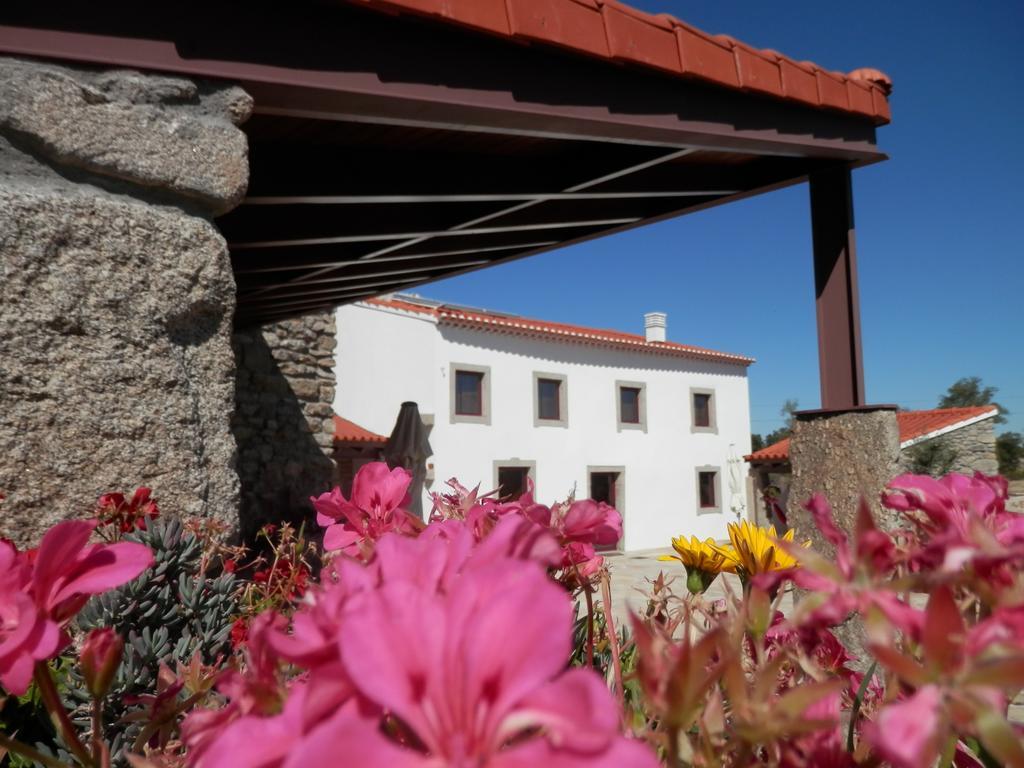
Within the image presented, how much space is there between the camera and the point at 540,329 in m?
16.4

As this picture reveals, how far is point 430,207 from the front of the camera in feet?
12.7

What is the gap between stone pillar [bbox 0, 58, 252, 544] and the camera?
54.5 inches

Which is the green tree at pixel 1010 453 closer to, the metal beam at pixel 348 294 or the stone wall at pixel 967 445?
the stone wall at pixel 967 445

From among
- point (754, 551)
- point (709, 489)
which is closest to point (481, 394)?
point (709, 489)

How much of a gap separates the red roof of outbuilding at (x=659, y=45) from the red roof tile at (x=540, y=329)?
1213 centimetres

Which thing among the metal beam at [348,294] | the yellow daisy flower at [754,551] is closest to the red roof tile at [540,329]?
the metal beam at [348,294]

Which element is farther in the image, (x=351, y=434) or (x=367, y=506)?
(x=351, y=434)

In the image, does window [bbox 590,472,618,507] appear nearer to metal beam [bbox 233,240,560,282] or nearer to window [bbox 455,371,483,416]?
window [bbox 455,371,483,416]

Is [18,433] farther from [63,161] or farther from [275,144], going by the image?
[275,144]

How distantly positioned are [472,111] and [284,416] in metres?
4.71

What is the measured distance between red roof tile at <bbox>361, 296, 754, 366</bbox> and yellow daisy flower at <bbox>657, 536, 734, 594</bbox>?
13845mm

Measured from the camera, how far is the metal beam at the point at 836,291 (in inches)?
127

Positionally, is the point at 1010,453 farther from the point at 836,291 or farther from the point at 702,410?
the point at 836,291

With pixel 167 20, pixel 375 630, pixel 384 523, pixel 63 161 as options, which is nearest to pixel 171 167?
pixel 63 161
